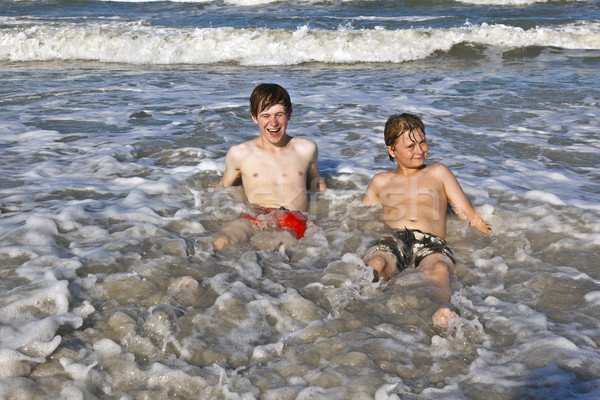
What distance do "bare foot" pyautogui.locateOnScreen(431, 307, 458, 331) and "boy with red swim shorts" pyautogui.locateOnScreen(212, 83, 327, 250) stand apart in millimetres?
1535

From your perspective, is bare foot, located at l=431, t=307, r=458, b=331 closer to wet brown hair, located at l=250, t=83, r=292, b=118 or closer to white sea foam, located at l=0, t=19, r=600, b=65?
wet brown hair, located at l=250, t=83, r=292, b=118

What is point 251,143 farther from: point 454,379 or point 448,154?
point 454,379

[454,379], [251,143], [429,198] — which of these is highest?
[251,143]

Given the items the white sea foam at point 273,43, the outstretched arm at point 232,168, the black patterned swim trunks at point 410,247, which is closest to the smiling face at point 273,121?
the outstretched arm at point 232,168

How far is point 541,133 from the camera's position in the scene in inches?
265

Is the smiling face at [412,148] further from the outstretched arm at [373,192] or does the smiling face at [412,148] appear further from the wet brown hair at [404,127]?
the outstretched arm at [373,192]

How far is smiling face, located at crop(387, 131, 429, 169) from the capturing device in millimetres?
4316

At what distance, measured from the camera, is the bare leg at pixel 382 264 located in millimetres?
3705

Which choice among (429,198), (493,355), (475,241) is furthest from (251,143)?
(493,355)

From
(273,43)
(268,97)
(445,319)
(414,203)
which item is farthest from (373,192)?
(273,43)

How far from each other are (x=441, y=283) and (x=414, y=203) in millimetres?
934

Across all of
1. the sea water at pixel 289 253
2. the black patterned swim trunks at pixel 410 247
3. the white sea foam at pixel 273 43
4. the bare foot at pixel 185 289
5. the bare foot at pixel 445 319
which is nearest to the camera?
the sea water at pixel 289 253

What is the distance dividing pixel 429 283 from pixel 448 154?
282cm

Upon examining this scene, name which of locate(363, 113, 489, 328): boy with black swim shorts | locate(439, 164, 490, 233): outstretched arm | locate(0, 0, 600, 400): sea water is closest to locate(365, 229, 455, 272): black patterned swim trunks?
locate(363, 113, 489, 328): boy with black swim shorts
